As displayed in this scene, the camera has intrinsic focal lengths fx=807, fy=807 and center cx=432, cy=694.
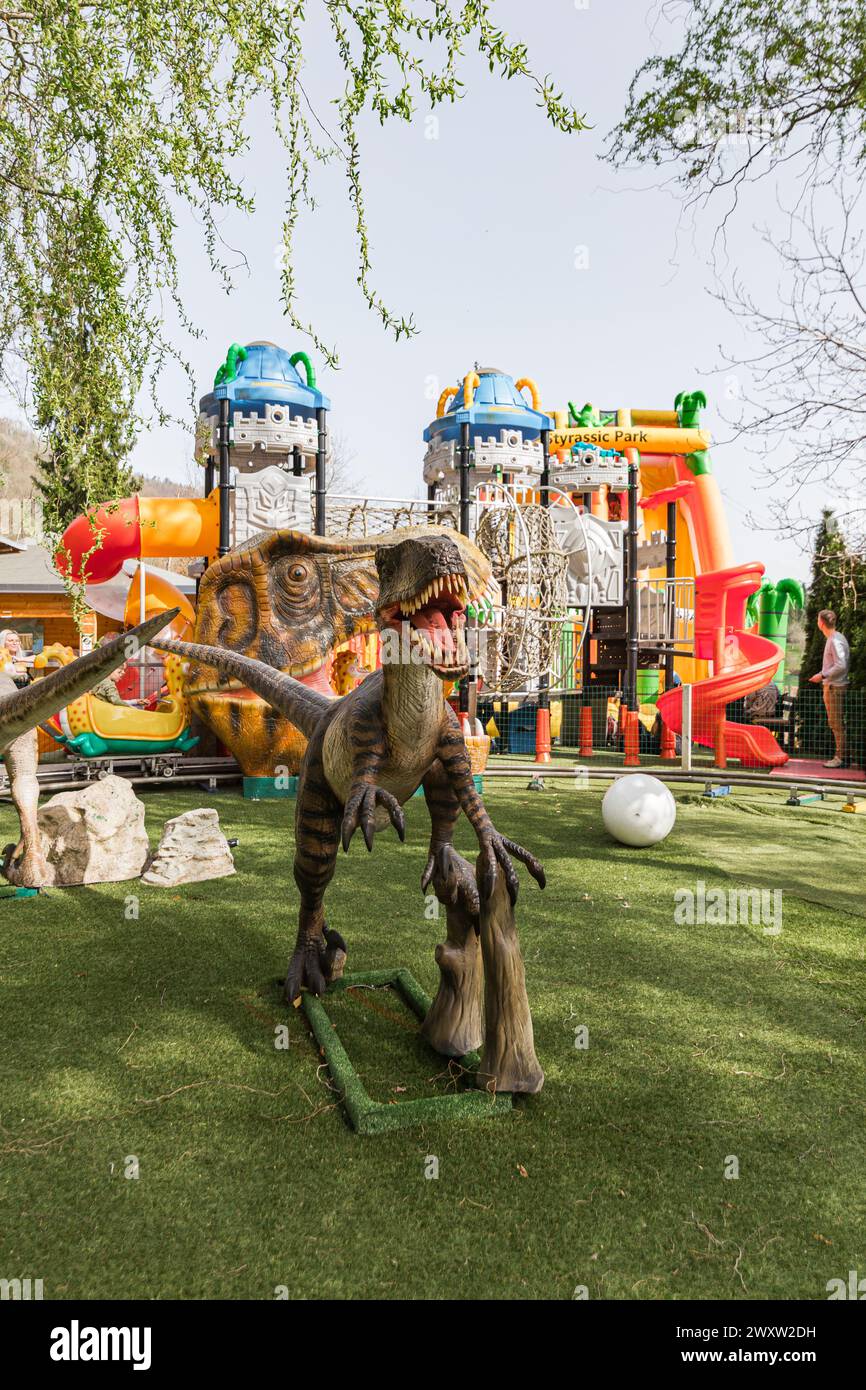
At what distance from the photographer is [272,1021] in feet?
11.3

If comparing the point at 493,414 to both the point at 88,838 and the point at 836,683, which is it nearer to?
the point at 836,683

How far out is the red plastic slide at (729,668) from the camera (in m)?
11.9

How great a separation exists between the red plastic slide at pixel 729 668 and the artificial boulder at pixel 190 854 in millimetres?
7943

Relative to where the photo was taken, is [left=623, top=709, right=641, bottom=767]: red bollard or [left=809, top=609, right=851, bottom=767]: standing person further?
[left=623, top=709, right=641, bottom=767]: red bollard

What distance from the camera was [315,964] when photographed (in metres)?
3.65

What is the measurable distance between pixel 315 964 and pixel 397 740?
1.43m

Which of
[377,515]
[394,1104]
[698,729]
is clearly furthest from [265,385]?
[394,1104]

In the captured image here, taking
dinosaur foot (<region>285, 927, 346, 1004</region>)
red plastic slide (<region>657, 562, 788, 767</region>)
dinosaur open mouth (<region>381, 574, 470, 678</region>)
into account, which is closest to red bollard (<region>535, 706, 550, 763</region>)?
red plastic slide (<region>657, 562, 788, 767</region>)

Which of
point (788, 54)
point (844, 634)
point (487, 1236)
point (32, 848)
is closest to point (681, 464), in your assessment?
point (844, 634)

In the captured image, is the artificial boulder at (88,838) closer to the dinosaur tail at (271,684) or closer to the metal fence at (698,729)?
the dinosaur tail at (271,684)

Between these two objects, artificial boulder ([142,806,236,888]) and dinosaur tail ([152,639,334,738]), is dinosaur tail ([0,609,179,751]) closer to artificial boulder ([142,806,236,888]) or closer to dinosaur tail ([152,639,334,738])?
dinosaur tail ([152,639,334,738])

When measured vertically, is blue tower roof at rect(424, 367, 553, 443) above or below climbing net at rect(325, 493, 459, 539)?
above

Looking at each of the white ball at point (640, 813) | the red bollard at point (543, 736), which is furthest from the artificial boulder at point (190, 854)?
the red bollard at point (543, 736)

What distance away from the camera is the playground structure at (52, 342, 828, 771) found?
9719mm
